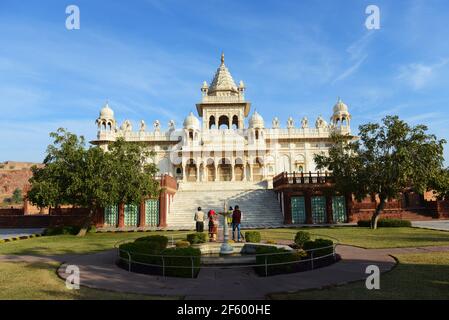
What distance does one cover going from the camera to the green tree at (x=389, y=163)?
23969 millimetres

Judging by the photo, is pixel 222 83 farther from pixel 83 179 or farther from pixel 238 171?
pixel 83 179

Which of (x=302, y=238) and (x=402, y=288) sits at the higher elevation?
(x=302, y=238)

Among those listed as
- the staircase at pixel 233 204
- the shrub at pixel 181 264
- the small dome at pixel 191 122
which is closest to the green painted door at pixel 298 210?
the staircase at pixel 233 204

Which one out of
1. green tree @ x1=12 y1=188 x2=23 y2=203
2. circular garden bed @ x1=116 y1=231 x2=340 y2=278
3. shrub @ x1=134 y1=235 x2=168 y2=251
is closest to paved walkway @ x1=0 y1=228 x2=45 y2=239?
shrub @ x1=134 y1=235 x2=168 y2=251

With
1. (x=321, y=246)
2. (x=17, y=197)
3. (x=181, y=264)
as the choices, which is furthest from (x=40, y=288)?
(x=17, y=197)

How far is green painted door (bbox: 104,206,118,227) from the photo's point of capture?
3138 cm

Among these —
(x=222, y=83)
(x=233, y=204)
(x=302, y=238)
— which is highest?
(x=222, y=83)

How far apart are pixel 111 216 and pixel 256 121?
1255 inches

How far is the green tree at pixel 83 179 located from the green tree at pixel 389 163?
15273mm

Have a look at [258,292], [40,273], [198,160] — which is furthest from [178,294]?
[198,160]

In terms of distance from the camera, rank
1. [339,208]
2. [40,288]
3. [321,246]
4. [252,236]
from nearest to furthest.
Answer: [40,288] → [321,246] → [252,236] → [339,208]

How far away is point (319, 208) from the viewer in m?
31.1

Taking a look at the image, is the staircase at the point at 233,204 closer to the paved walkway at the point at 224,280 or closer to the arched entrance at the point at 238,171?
the arched entrance at the point at 238,171

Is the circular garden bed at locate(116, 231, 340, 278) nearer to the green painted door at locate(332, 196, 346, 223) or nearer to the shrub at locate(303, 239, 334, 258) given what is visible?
the shrub at locate(303, 239, 334, 258)
